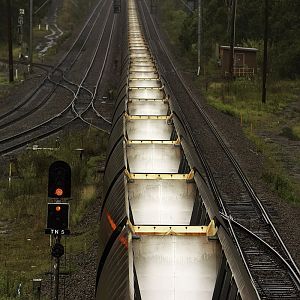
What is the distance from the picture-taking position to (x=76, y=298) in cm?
1165

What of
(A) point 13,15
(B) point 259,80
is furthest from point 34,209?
(A) point 13,15

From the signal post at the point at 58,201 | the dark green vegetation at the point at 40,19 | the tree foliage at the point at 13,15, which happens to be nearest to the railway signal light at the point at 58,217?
the signal post at the point at 58,201

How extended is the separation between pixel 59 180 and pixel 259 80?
34.4m

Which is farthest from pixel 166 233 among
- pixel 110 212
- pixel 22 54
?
pixel 22 54

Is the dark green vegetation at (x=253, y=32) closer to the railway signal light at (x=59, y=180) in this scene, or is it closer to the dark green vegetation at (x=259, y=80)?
the dark green vegetation at (x=259, y=80)

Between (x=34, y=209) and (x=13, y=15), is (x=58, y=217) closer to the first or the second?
(x=34, y=209)

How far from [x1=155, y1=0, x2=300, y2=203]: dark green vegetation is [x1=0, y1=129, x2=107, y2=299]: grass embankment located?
6471 millimetres

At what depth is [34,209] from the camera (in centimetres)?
1734

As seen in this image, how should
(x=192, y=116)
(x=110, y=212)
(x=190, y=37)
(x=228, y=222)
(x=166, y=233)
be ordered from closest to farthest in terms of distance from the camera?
(x=166, y=233), (x=110, y=212), (x=228, y=222), (x=192, y=116), (x=190, y=37)

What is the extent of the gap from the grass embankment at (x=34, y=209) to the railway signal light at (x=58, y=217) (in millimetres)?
2402

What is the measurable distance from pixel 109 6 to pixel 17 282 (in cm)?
9818

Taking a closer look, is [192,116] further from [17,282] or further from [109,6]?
[109,6]

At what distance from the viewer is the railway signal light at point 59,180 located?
32.9ft

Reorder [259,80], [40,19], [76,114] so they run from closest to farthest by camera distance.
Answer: [76,114] < [259,80] < [40,19]
